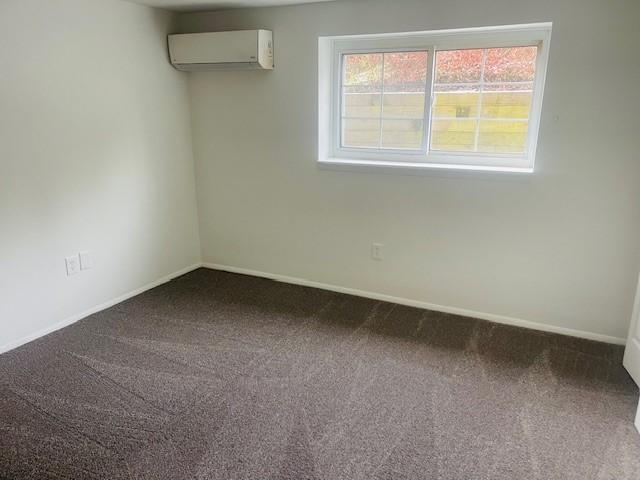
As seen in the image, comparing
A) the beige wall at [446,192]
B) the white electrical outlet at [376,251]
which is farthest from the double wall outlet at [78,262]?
the white electrical outlet at [376,251]

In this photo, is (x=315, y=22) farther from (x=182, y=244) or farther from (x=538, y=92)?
(x=182, y=244)

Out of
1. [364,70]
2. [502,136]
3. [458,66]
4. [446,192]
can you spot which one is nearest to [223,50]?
[364,70]

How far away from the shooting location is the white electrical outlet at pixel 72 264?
9.61 ft

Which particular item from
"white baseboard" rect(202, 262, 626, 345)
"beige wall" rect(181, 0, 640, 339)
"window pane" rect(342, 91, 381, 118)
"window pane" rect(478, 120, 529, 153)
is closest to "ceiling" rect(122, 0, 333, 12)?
"beige wall" rect(181, 0, 640, 339)

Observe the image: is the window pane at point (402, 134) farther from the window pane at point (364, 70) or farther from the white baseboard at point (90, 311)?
the white baseboard at point (90, 311)

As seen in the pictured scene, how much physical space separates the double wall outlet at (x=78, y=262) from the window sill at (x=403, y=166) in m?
1.73

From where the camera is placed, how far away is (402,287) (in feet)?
10.8

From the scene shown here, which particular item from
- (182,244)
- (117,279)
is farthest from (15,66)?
(182,244)

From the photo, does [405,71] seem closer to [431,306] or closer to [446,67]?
[446,67]

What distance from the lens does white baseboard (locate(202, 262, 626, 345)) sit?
2791 millimetres

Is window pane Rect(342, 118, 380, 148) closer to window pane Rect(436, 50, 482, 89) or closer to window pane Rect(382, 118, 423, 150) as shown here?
window pane Rect(382, 118, 423, 150)

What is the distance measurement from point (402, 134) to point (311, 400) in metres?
1.95

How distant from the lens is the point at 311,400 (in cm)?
221

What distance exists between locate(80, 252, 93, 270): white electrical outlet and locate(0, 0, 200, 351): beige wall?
1.7 inches
